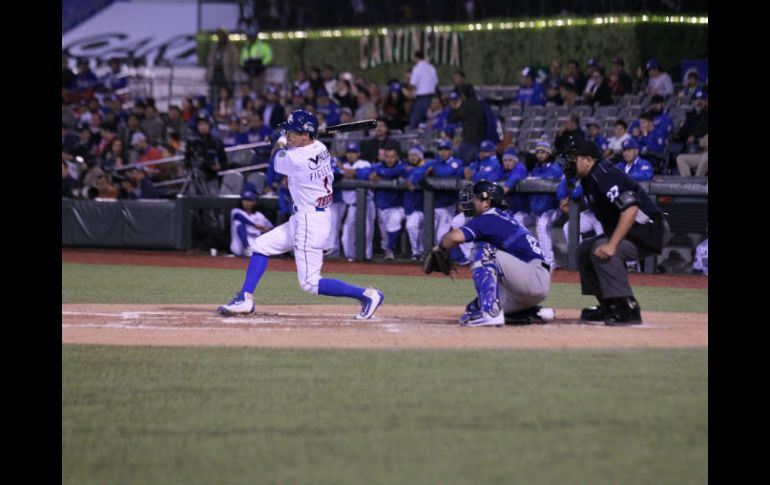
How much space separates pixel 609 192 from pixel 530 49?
14.9 metres

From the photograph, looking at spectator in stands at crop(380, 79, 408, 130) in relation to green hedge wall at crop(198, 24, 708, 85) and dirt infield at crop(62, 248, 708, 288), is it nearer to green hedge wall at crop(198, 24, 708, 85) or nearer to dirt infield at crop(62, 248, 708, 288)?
green hedge wall at crop(198, 24, 708, 85)

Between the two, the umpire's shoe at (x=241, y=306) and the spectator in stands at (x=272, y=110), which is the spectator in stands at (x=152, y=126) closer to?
the spectator in stands at (x=272, y=110)

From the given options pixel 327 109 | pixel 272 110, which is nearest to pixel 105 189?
pixel 272 110

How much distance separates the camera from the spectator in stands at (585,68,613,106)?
18609 mm

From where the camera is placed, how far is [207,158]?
1900 cm

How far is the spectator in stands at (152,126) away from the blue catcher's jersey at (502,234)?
14531 mm

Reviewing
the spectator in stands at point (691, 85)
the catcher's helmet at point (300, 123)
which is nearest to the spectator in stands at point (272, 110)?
the spectator in stands at point (691, 85)

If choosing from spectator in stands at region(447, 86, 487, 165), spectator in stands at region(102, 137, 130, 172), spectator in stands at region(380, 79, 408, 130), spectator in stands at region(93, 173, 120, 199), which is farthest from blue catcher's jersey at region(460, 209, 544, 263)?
spectator in stands at region(102, 137, 130, 172)

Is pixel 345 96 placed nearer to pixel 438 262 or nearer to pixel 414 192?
pixel 414 192

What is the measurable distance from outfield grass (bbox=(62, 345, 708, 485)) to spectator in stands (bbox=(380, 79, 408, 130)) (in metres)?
13.1

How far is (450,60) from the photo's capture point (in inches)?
957
